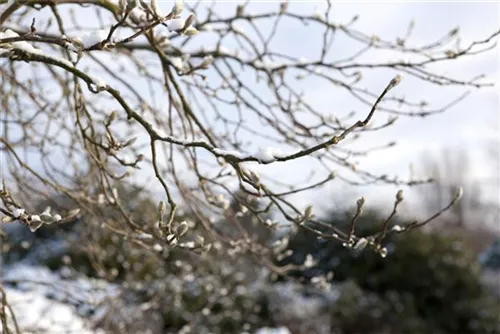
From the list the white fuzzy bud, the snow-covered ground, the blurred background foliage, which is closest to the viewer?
the white fuzzy bud

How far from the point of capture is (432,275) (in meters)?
7.89

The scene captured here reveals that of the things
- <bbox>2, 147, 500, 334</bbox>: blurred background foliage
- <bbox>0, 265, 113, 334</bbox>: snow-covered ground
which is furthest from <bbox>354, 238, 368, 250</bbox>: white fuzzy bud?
<bbox>2, 147, 500, 334</bbox>: blurred background foliage

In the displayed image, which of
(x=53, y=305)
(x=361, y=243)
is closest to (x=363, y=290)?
(x=53, y=305)

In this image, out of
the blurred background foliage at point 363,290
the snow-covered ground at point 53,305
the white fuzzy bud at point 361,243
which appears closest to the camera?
the white fuzzy bud at point 361,243

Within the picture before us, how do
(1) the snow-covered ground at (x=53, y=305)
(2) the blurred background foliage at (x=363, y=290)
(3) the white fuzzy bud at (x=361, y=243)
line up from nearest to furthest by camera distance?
(3) the white fuzzy bud at (x=361, y=243), (1) the snow-covered ground at (x=53, y=305), (2) the blurred background foliage at (x=363, y=290)

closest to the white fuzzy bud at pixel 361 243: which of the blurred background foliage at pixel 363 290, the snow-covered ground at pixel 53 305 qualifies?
the snow-covered ground at pixel 53 305

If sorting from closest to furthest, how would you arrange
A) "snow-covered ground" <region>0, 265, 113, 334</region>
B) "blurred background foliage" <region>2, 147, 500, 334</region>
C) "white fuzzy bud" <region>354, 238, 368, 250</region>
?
"white fuzzy bud" <region>354, 238, 368, 250</region> < "snow-covered ground" <region>0, 265, 113, 334</region> < "blurred background foliage" <region>2, 147, 500, 334</region>

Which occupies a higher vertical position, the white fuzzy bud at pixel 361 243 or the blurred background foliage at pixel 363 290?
the blurred background foliage at pixel 363 290

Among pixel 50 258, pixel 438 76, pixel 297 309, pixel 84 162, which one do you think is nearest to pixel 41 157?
pixel 84 162

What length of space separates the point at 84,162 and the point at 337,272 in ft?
17.8

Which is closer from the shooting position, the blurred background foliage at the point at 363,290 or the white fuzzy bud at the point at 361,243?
the white fuzzy bud at the point at 361,243

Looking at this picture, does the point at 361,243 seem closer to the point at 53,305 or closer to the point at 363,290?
the point at 53,305

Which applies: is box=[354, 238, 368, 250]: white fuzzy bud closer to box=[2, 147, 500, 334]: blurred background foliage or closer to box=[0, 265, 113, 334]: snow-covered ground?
box=[0, 265, 113, 334]: snow-covered ground

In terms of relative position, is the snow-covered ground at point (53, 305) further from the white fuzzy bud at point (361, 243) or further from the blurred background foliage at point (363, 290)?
the white fuzzy bud at point (361, 243)
